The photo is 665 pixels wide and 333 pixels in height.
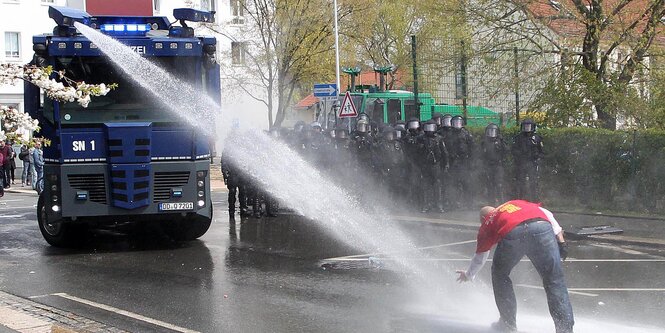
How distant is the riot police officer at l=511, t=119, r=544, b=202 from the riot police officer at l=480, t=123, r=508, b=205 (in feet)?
1.40

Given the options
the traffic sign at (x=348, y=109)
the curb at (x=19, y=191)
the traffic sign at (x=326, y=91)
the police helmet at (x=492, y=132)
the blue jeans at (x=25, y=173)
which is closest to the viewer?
the police helmet at (x=492, y=132)

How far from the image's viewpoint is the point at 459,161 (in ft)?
59.6

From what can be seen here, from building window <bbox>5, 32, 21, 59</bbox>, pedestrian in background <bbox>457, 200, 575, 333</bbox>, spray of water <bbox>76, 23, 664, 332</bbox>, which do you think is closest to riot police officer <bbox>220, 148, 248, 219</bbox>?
spray of water <bbox>76, 23, 664, 332</bbox>

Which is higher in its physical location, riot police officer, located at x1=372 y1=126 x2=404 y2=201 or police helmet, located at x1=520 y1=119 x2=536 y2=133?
police helmet, located at x1=520 y1=119 x2=536 y2=133

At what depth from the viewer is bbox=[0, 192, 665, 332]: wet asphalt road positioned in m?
8.38

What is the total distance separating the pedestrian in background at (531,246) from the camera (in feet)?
23.2

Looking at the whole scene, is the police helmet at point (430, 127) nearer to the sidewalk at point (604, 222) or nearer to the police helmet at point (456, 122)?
the police helmet at point (456, 122)

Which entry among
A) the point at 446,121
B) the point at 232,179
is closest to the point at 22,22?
the point at 232,179

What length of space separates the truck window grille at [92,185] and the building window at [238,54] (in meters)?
23.5

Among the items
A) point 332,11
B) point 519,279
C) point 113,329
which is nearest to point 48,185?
point 113,329

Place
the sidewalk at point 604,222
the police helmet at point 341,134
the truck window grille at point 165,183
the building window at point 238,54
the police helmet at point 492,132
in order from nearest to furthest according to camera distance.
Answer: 1. the truck window grille at point 165,183
2. the sidewalk at point 604,222
3. the police helmet at point 492,132
4. the police helmet at point 341,134
5. the building window at point 238,54

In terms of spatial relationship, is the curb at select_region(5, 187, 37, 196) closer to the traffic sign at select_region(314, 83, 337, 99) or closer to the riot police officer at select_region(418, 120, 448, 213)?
the traffic sign at select_region(314, 83, 337, 99)

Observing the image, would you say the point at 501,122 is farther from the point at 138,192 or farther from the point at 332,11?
the point at 332,11

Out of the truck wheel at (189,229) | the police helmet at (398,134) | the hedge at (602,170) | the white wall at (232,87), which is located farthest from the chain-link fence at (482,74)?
the white wall at (232,87)
